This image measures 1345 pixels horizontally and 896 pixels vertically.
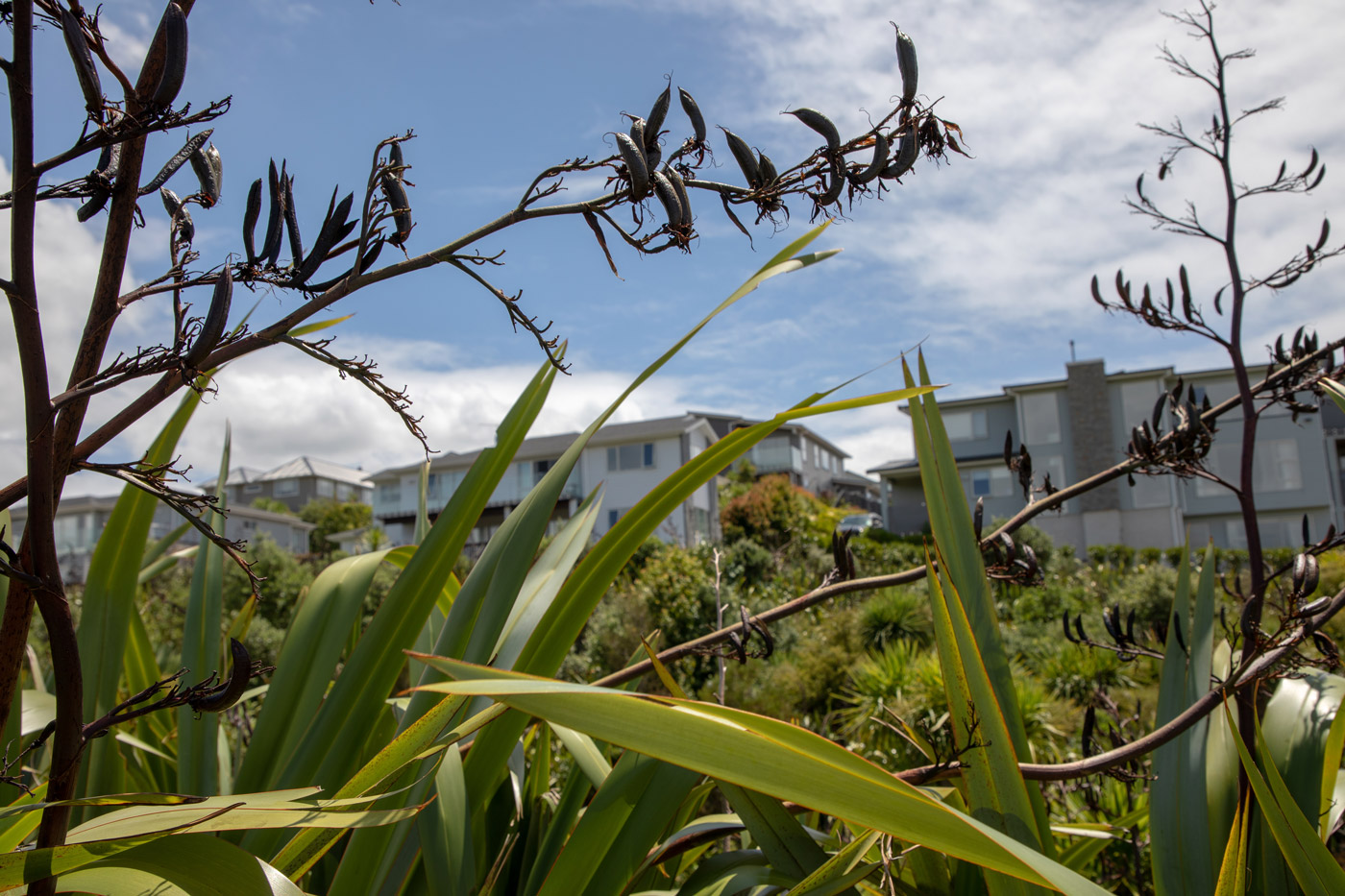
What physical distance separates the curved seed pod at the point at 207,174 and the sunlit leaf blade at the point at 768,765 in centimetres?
56

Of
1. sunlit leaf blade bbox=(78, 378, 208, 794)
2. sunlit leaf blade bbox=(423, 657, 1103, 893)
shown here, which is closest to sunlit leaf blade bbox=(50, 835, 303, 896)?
sunlit leaf blade bbox=(423, 657, 1103, 893)

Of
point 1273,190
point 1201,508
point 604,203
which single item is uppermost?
point 1273,190

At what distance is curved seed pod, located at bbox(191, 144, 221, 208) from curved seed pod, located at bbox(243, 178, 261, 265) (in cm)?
7

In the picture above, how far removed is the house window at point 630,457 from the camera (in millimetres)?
30969

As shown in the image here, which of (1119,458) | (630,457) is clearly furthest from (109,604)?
(1119,458)

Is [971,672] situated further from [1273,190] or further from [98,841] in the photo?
[1273,190]

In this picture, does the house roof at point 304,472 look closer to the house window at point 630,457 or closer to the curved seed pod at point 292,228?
the house window at point 630,457

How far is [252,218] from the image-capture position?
0.75m

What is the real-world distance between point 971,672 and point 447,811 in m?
0.66

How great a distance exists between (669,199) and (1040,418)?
1415 inches

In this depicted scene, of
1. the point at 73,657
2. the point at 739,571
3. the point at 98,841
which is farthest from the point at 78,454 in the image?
the point at 739,571

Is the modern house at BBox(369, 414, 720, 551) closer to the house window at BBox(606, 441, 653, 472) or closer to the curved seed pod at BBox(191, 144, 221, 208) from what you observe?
the house window at BBox(606, 441, 653, 472)

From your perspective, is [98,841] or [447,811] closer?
[98,841]

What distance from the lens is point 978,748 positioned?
88cm
